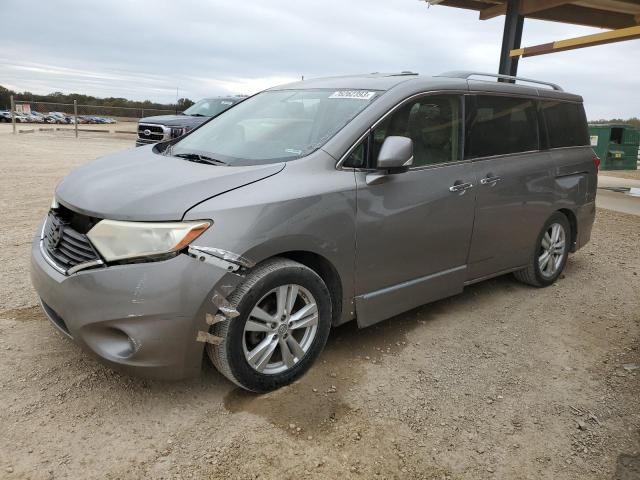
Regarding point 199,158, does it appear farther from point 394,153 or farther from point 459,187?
point 459,187

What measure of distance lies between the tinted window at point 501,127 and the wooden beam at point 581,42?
6377 millimetres

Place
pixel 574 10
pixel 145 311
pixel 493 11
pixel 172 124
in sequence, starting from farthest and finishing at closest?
pixel 172 124 < pixel 574 10 < pixel 493 11 < pixel 145 311

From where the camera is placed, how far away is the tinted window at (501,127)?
4.00 metres

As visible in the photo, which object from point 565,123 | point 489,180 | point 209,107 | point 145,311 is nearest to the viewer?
point 145,311

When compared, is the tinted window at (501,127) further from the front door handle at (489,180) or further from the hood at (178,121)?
the hood at (178,121)

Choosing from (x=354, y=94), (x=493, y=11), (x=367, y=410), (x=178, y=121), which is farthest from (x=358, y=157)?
(x=178, y=121)

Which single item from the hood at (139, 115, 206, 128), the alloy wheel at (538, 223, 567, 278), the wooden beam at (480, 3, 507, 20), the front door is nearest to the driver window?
the front door

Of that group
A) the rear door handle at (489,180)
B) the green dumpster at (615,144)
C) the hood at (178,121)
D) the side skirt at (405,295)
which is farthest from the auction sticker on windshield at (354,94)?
the green dumpster at (615,144)

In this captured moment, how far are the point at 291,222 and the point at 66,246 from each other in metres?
1.22

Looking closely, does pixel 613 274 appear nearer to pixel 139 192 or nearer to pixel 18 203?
pixel 139 192

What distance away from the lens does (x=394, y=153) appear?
3.12 m

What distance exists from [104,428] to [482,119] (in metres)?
3.35

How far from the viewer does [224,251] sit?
258 cm

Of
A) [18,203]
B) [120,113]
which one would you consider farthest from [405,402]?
[120,113]
